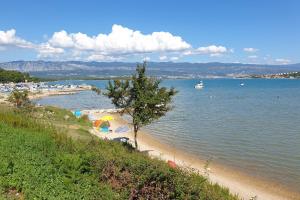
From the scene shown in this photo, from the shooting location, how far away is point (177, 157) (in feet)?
109

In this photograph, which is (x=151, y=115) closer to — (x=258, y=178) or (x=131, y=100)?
(x=131, y=100)

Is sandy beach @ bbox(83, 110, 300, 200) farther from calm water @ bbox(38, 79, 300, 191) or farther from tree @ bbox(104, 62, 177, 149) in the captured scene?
tree @ bbox(104, 62, 177, 149)

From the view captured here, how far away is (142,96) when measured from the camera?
90.3 ft

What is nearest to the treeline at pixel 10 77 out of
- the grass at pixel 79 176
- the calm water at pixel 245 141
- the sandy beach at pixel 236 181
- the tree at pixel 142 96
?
the calm water at pixel 245 141

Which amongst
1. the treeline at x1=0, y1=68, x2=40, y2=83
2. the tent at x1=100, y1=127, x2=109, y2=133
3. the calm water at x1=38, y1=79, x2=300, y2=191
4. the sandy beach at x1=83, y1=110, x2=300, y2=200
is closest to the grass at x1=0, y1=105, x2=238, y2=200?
the sandy beach at x1=83, y1=110, x2=300, y2=200

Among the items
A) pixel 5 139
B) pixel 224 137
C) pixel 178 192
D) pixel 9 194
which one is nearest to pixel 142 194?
pixel 178 192

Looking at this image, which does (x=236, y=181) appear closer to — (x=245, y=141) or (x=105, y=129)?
(x=245, y=141)

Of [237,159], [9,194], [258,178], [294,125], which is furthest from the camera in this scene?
[294,125]

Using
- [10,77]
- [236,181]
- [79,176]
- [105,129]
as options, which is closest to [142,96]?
[236,181]

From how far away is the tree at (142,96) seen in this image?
90.6ft

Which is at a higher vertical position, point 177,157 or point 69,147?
point 69,147

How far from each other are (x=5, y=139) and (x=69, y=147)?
7.24ft

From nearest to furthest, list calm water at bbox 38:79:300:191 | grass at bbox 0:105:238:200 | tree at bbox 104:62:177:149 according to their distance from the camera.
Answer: grass at bbox 0:105:238:200
tree at bbox 104:62:177:149
calm water at bbox 38:79:300:191

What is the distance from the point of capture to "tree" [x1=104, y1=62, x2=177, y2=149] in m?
27.6
